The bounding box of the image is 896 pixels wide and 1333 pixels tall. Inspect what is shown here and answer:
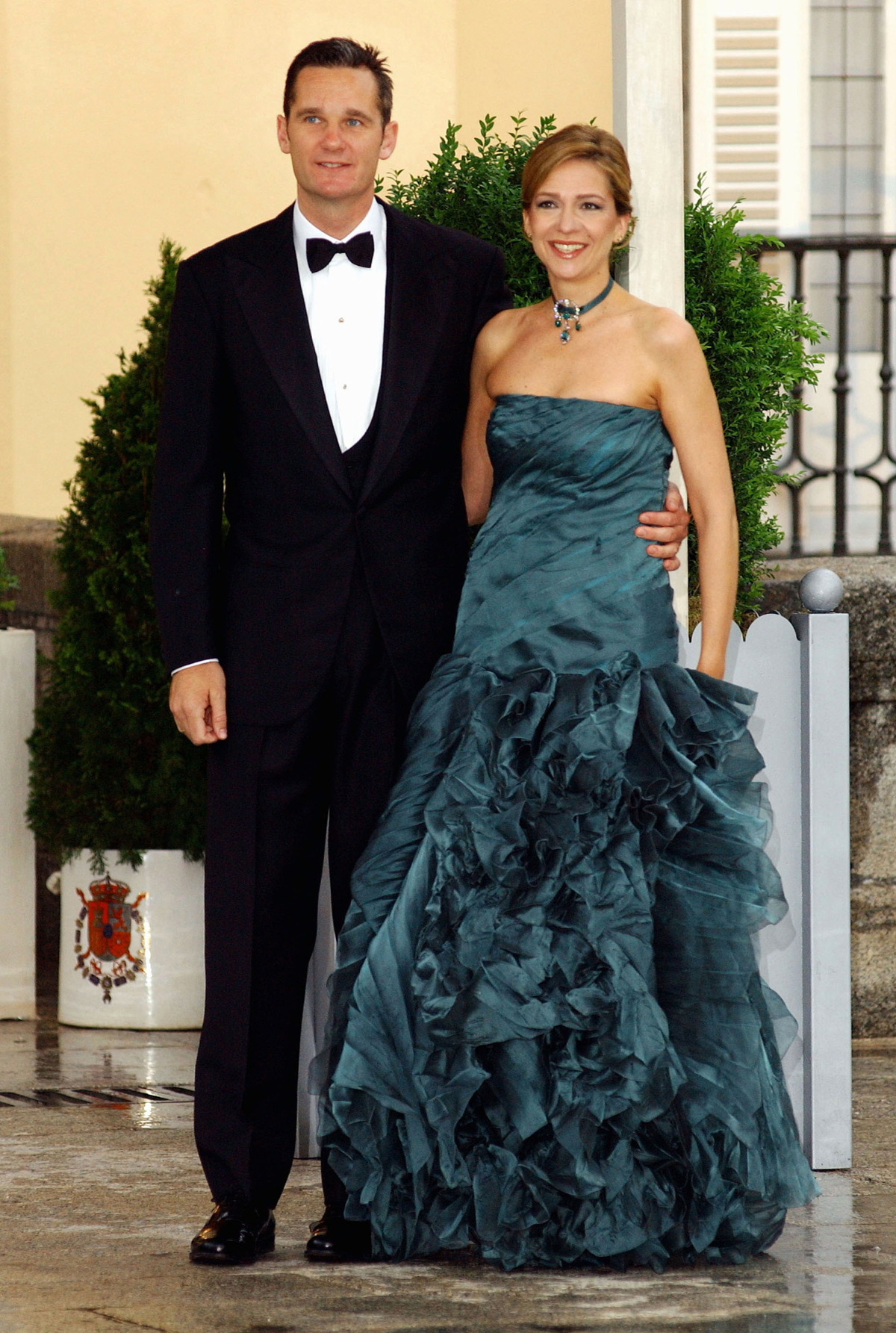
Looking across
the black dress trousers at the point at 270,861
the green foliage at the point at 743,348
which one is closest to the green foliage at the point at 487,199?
the green foliage at the point at 743,348

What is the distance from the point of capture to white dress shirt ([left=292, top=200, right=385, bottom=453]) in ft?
11.0

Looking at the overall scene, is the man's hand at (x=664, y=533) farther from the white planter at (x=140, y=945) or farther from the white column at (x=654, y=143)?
the white planter at (x=140, y=945)

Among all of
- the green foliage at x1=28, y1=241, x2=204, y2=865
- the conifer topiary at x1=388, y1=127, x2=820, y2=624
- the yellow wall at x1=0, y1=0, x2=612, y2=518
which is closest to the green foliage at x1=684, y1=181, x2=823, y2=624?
the conifer topiary at x1=388, y1=127, x2=820, y2=624

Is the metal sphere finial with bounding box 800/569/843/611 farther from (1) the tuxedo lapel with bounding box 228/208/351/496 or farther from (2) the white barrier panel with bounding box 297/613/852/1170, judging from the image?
(1) the tuxedo lapel with bounding box 228/208/351/496

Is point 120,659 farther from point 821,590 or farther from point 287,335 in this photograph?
point 287,335

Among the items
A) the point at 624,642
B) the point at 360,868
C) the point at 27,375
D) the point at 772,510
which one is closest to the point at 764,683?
the point at 624,642

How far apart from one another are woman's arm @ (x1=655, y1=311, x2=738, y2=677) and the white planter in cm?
243

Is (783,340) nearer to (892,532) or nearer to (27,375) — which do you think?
(892,532)

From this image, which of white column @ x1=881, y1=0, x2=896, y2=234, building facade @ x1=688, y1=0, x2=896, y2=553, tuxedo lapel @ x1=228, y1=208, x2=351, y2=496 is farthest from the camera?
white column @ x1=881, y1=0, x2=896, y2=234

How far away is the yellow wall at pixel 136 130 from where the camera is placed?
7.12m

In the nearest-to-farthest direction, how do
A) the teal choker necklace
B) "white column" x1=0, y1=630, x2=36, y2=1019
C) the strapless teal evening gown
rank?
the strapless teal evening gown
the teal choker necklace
"white column" x1=0, y1=630, x2=36, y2=1019

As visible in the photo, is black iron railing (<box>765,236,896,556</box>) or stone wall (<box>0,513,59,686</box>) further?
black iron railing (<box>765,236,896,556</box>)

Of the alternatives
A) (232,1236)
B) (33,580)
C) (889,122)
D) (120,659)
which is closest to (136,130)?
(33,580)

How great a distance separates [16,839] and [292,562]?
2697mm
